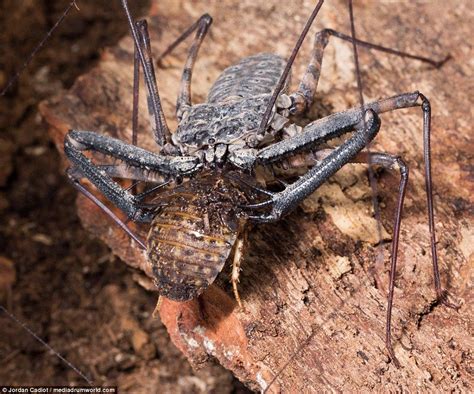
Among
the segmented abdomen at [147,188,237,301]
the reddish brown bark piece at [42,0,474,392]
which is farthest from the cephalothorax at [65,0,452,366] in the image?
the reddish brown bark piece at [42,0,474,392]

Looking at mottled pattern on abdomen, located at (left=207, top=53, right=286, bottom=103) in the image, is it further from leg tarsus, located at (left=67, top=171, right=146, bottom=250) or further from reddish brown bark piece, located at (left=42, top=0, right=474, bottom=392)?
leg tarsus, located at (left=67, top=171, right=146, bottom=250)

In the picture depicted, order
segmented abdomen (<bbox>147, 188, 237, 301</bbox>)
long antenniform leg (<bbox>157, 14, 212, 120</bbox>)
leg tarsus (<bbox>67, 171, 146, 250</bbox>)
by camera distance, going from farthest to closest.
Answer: long antenniform leg (<bbox>157, 14, 212, 120</bbox>)
leg tarsus (<bbox>67, 171, 146, 250</bbox>)
segmented abdomen (<bbox>147, 188, 237, 301</bbox>)

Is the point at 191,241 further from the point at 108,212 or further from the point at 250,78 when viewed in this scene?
the point at 250,78

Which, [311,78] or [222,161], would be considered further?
[311,78]

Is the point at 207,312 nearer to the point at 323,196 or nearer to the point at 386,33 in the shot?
the point at 323,196

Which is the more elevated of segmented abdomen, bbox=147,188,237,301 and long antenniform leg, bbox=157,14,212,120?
long antenniform leg, bbox=157,14,212,120

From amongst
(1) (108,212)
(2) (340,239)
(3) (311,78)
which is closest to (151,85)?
(1) (108,212)

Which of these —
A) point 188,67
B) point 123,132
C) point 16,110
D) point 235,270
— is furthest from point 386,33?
point 16,110

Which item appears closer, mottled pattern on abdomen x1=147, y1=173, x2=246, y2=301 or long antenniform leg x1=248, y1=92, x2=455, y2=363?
mottled pattern on abdomen x1=147, y1=173, x2=246, y2=301
